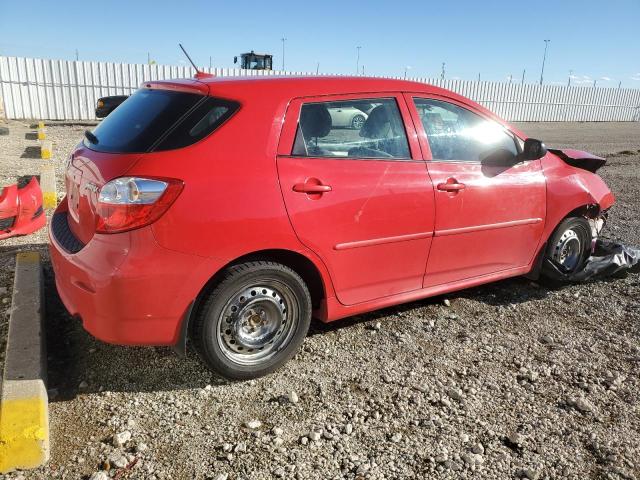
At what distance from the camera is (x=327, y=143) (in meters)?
3.18

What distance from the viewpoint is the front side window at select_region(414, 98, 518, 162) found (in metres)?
3.65

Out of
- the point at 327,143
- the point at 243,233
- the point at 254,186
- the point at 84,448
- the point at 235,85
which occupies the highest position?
the point at 235,85

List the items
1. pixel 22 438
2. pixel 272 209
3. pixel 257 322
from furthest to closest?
pixel 257 322
pixel 272 209
pixel 22 438

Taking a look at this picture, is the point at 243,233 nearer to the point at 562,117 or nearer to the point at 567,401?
the point at 567,401

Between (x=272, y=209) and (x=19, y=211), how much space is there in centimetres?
376

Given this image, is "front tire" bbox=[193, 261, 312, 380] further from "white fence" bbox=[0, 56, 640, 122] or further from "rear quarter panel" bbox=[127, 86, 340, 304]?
"white fence" bbox=[0, 56, 640, 122]

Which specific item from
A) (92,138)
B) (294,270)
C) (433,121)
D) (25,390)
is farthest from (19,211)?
(433,121)

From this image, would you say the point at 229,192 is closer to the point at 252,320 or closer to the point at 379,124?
the point at 252,320

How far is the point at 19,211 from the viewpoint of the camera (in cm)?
535

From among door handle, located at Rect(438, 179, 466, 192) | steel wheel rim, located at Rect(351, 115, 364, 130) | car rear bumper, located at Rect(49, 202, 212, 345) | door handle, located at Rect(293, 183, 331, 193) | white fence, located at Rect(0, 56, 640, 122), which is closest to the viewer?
car rear bumper, located at Rect(49, 202, 212, 345)

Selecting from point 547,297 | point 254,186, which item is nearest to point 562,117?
point 547,297

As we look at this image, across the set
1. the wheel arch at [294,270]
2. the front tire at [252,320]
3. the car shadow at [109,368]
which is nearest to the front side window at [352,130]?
the wheel arch at [294,270]

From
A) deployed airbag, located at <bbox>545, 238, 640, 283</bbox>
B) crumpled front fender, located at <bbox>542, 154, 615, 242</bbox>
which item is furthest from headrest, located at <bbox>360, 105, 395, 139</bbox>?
deployed airbag, located at <bbox>545, 238, 640, 283</bbox>

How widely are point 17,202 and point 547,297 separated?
5.20 metres
